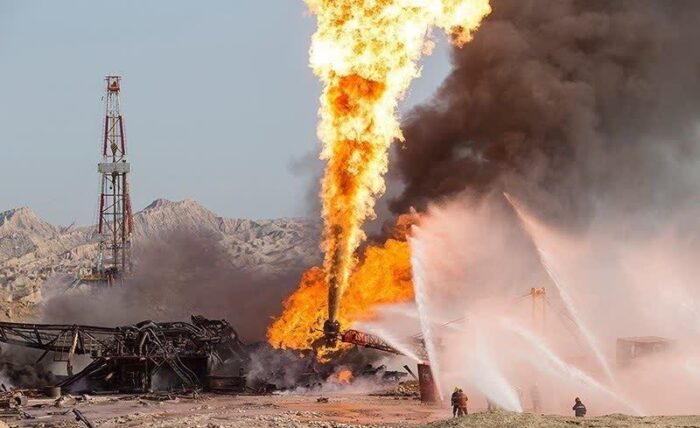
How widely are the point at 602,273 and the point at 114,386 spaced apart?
1809 inches

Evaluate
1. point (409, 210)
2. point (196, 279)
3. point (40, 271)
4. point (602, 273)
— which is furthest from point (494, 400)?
point (40, 271)

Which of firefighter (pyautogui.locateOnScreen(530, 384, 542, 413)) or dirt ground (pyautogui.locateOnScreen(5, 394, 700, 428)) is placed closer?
dirt ground (pyautogui.locateOnScreen(5, 394, 700, 428))

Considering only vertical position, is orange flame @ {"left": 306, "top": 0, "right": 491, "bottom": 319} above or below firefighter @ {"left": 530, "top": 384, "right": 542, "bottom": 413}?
above

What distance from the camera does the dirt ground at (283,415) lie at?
3159 centimetres

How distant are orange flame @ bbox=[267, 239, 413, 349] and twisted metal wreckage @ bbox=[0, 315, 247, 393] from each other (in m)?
5.28

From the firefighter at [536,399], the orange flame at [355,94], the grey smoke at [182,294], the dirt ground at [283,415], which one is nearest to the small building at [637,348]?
the firefighter at [536,399]

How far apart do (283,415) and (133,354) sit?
17.1 m

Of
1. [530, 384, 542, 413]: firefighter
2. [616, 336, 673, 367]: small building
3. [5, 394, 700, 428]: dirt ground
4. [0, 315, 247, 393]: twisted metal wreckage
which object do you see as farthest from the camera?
[0, 315, 247, 393]: twisted metal wreckage

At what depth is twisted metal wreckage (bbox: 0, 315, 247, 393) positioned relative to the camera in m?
53.2

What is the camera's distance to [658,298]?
7712 cm

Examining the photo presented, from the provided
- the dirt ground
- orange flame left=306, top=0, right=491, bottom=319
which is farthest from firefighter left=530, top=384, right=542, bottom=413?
orange flame left=306, top=0, right=491, bottom=319

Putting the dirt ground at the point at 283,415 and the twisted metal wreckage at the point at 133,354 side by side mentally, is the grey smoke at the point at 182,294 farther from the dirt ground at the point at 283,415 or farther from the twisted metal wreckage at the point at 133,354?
the dirt ground at the point at 283,415

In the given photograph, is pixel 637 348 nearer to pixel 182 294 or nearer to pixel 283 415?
pixel 283 415

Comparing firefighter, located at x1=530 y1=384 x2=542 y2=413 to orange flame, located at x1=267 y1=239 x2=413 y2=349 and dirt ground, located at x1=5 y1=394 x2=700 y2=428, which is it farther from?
orange flame, located at x1=267 y1=239 x2=413 y2=349
